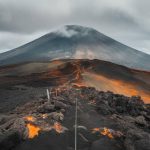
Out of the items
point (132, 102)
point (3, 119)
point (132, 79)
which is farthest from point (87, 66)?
point (3, 119)

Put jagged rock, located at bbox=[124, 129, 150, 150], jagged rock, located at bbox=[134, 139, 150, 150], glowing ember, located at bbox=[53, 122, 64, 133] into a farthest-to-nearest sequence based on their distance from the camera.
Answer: glowing ember, located at bbox=[53, 122, 64, 133] < jagged rock, located at bbox=[124, 129, 150, 150] < jagged rock, located at bbox=[134, 139, 150, 150]

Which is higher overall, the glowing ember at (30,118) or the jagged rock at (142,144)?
the glowing ember at (30,118)

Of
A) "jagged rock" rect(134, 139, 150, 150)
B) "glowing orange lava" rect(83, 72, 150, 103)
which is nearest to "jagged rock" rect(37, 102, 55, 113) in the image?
"jagged rock" rect(134, 139, 150, 150)

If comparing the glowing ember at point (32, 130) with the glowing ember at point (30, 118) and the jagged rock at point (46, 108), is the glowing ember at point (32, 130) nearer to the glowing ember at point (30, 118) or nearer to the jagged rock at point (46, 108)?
the glowing ember at point (30, 118)

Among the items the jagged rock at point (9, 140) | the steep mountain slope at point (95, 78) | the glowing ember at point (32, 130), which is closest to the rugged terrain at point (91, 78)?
the steep mountain slope at point (95, 78)

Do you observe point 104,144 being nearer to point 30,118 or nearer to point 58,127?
point 58,127

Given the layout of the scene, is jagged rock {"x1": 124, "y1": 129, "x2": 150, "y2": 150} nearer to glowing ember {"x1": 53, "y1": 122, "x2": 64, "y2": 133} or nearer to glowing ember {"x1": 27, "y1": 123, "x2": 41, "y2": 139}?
glowing ember {"x1": 53, "y1": 122, "x2": 64, "y2": 133}

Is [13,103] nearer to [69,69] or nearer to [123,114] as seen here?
[123,114]
